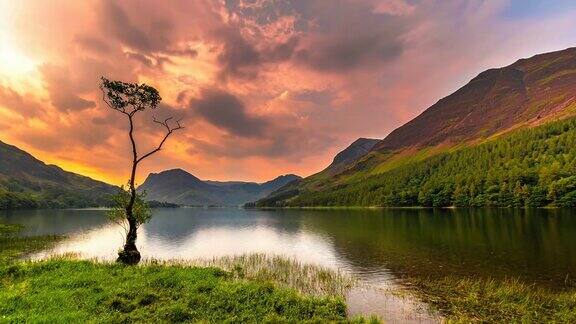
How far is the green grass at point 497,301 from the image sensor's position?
27.5 meters

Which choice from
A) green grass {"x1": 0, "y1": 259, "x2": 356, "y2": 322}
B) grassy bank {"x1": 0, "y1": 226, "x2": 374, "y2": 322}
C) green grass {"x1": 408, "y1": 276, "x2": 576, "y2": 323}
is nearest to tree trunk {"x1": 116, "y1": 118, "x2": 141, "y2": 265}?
grassy bank {"x1": 0, "y1": 226, "x2": 374, "y2": 322}

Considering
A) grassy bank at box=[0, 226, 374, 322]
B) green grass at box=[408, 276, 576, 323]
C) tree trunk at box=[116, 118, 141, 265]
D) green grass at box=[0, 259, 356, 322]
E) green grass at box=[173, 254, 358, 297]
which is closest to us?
green grass at box=[0, 259, 356, 322]

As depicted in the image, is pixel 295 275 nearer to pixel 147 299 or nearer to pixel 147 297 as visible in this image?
pixel 147 297

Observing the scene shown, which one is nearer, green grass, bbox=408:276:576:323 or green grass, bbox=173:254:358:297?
green grass, bbox=408:276:576:323

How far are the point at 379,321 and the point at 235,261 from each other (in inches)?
1459

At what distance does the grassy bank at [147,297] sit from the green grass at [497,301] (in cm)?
932

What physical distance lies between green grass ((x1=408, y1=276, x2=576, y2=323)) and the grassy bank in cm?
932

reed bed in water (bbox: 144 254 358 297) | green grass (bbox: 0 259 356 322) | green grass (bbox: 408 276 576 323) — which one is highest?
green grass (bbox: 0 259 356 322)

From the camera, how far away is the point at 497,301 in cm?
3186

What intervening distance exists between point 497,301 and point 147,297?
2995 centimetres

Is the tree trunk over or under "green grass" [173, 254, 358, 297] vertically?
over

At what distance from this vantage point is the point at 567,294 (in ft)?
110

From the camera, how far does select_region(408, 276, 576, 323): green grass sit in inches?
1083

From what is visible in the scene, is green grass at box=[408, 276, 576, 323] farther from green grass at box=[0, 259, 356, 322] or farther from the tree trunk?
the tree trunk
